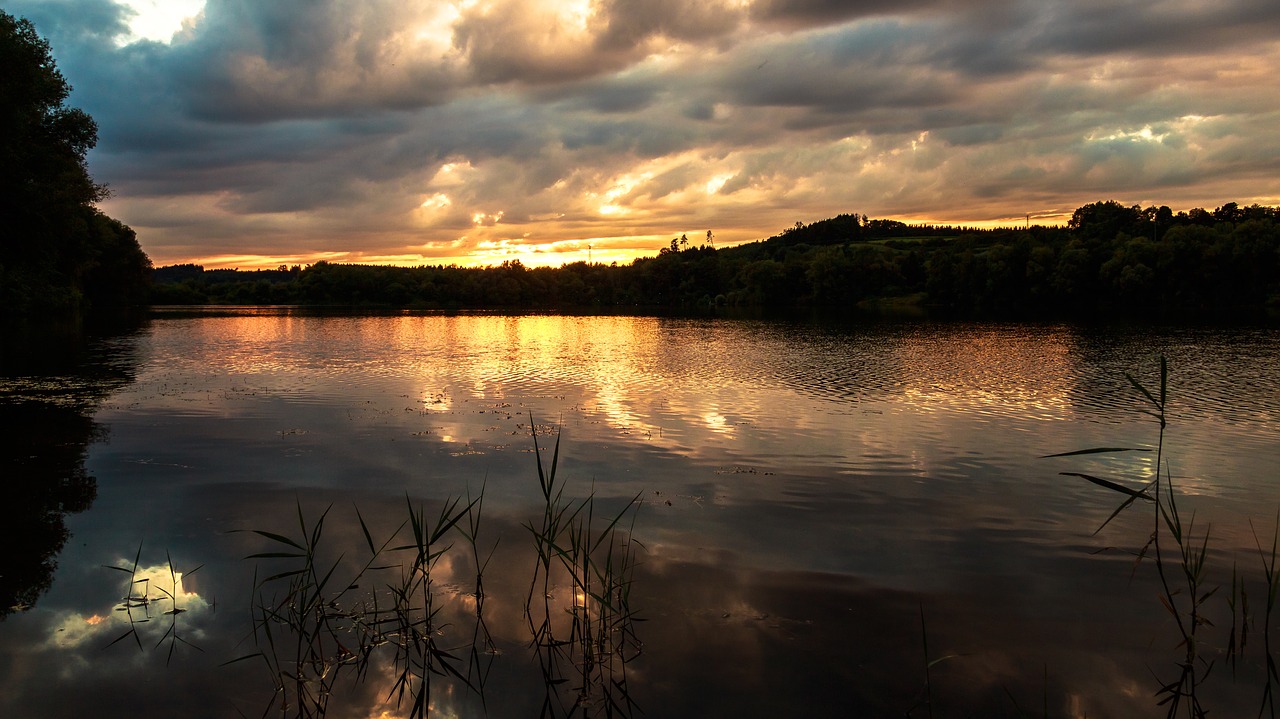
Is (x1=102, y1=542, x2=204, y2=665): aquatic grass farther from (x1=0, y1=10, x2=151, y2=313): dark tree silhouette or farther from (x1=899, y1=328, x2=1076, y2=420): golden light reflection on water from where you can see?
(x1=0, y1=10, x2=151, y2=313): dark tree silhouette

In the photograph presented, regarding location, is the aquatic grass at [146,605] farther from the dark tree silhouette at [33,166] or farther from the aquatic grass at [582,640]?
the dark tree silhouette at [33,166]

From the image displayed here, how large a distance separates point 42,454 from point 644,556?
745 inches

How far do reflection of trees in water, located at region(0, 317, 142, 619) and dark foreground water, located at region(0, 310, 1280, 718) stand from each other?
0.36ft

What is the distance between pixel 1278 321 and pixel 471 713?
105956 millimetres

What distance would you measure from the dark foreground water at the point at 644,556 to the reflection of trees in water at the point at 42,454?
11 cm

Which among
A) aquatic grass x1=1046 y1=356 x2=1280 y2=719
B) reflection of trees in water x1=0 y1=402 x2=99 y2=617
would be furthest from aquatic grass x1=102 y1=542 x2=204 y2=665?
aquatic grass x1=1046 y1=356 x2=1280 y2=719

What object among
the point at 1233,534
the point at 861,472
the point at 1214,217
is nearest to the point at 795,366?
the point at 861,472

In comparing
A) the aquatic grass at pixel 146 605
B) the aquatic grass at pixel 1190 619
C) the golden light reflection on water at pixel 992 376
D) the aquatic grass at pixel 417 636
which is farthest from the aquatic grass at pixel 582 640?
the golden light reflection on water at pixel 992 376

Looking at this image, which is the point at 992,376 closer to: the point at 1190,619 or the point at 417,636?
the point at 1190,619

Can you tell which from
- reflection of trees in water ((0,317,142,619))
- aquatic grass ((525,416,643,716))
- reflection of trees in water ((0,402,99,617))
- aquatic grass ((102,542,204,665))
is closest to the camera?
aquatic grass ((525,416,643,716))

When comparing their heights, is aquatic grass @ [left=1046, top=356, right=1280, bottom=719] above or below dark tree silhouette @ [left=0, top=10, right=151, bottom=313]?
below

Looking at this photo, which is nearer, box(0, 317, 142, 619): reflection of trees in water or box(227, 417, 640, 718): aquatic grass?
box(227, 417, 640, 718): aquatic grass

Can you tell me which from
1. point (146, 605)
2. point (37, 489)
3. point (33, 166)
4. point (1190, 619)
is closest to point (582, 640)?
point (146, 605)

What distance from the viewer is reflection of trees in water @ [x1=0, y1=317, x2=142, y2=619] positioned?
13.0 m
